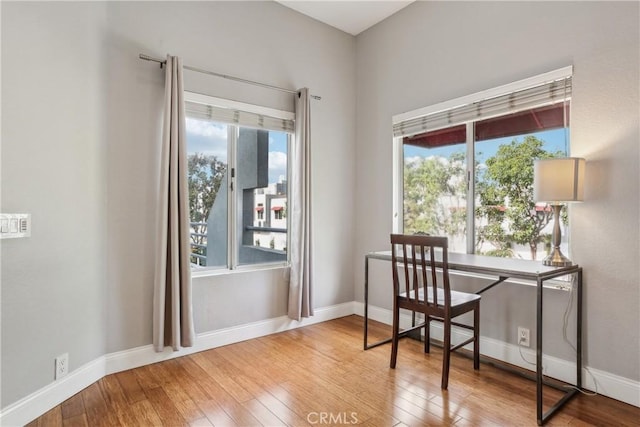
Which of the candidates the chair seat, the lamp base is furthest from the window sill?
the lamp base

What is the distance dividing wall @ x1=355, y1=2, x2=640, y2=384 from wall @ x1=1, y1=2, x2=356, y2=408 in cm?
127

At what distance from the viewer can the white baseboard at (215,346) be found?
1857 mm

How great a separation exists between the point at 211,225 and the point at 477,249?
2.19m

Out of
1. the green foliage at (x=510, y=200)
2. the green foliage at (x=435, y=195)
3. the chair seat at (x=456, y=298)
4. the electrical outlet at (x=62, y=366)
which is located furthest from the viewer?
the green foliage at (x=435, y=195)

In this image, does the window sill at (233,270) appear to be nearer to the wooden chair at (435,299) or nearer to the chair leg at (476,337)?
the wooden chair at (435,299)

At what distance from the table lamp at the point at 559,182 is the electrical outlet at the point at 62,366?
2.93 metres

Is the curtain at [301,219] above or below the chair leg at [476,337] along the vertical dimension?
above

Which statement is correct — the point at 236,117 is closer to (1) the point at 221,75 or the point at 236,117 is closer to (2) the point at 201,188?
(1) the point at 221,75

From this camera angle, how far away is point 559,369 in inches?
90.5

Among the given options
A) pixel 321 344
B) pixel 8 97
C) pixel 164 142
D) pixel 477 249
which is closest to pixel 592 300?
pixel 477 249

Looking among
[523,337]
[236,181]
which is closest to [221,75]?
[236,181]

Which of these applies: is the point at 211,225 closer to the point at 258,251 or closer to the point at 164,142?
the point at 258,251

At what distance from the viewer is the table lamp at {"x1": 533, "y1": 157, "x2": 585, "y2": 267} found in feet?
6.75

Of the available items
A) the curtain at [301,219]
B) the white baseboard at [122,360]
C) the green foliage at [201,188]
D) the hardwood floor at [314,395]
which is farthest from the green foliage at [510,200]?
the green foliage at [201,188]
